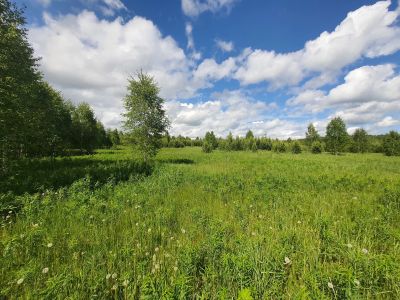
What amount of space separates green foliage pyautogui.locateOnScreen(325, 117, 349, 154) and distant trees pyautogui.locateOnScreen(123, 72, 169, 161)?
167 ft

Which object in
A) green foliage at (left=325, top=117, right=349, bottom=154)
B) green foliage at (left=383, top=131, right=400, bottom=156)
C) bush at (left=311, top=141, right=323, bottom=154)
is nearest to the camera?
green foliage at (left=383, top=131, right=400, bottom=156)

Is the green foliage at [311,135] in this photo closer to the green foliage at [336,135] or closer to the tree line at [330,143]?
the tree line at [330,143]

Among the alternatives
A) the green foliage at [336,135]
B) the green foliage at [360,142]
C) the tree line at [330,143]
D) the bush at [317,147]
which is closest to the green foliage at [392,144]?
the tree line at [330,143]

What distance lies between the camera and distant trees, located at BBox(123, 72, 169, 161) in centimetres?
2133

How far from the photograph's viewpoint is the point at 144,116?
21.5m

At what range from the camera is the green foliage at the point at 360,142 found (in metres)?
63.7

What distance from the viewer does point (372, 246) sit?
4.25 meters

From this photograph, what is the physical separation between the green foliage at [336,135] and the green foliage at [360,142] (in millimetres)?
14889

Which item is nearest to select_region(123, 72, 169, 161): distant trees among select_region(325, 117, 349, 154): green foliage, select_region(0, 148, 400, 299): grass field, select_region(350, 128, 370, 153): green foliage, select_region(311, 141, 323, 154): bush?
select_region(0, 148, 400, 299): grass field

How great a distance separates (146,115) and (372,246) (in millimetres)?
20803

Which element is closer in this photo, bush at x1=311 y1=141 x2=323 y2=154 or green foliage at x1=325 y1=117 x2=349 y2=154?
green foliage at x1=325 y1=117 x2=349 y2=154

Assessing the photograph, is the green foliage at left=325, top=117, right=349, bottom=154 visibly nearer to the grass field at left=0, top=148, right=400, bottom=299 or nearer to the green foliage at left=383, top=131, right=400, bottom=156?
the green foliage at left=383, top=131, right=400, bottom=156

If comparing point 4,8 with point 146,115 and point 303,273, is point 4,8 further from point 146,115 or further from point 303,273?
point 303,273

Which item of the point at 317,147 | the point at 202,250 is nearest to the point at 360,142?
the point at 317,147
